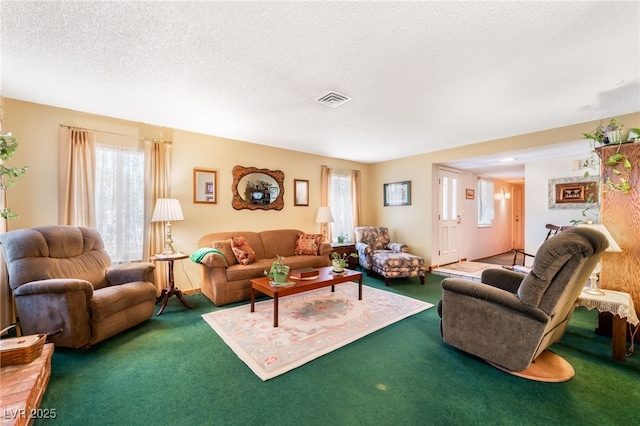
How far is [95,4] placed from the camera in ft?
5.26

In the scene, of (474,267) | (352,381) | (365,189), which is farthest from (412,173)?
(352,381)

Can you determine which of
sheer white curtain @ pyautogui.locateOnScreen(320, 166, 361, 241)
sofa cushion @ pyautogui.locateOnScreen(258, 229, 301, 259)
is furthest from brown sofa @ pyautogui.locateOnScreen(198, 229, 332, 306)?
sheer white curtain @ pyautogui.locateOnScreen(320, 166, 361, 241)

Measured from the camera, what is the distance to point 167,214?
3.54 metres

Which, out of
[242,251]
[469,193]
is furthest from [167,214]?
[469,193]

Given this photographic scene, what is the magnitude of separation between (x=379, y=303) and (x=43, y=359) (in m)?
3.22

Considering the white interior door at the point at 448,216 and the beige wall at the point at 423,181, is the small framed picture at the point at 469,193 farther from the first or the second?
the beige wall at the point at 423,181

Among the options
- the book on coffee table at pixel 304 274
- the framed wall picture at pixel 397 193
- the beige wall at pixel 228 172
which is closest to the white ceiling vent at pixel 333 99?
the book on coffee table at pixel 304 274

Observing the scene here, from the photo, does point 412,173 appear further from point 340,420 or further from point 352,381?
point 340,420

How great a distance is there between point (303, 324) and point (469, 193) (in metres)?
5.60

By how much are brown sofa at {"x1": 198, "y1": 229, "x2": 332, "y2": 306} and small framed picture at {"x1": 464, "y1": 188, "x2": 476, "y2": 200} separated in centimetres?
390

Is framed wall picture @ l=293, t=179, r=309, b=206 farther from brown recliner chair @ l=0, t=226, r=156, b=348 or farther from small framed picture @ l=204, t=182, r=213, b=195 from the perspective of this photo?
brown recliner chair @ l=0, t=226, r=156, b=348

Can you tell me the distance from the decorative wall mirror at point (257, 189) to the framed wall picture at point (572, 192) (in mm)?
5533

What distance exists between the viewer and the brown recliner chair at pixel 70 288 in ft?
7.54

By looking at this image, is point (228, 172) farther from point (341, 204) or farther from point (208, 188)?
point (341, 204)
